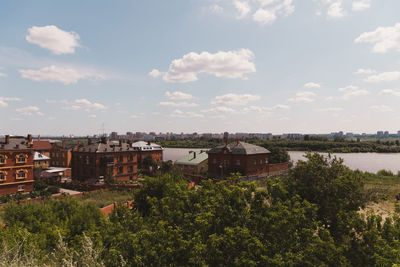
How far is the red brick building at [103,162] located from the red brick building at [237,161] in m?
16.9

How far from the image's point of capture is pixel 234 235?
8.26m

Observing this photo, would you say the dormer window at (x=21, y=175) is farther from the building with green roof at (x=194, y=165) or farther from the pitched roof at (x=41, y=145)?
the pitched roof at (x=41, y=145)

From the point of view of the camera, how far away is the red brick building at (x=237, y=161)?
43188mm

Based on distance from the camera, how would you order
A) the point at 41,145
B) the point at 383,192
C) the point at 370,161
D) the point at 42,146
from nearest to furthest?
the point at 383,192 → the point at 42,146 → the point at 41,145 → the point at 370,161

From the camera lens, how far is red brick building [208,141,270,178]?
142ft

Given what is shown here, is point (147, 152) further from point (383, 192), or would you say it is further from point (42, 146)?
point (383, 192)

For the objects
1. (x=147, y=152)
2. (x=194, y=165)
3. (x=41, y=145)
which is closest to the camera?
(x=194, y=165)

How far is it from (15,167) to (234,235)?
3923cm

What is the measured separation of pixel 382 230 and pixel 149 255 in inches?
356

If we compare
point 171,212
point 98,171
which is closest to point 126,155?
point 98,171

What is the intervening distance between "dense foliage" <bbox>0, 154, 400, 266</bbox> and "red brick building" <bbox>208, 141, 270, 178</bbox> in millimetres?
29231

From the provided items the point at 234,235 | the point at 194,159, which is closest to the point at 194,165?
the point at 194,159

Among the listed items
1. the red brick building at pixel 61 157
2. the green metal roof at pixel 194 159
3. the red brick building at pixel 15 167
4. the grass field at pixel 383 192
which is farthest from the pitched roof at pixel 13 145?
the grass field at pixel 383 192

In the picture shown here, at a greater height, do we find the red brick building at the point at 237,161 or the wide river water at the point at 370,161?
the red brick building at the point at 237,161
